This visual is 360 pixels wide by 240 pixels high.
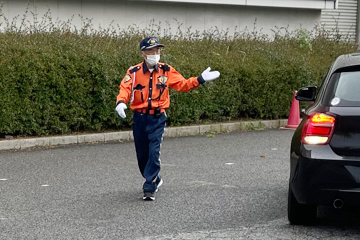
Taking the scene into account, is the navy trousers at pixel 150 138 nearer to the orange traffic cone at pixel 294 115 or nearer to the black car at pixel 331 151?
the black car at pixel 331 151

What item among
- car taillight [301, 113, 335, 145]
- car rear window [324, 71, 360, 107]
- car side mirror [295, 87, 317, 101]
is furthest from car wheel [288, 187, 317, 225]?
car side mirror [295, 87, 317, 101]

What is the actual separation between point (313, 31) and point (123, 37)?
10.4 metres

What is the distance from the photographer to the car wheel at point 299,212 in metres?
6.59

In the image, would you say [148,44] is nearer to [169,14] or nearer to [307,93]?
[307,93]

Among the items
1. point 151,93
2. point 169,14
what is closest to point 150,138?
point 151,93

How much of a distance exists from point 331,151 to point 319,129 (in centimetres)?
22

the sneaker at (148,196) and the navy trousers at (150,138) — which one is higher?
the navy trousers at (150,138)

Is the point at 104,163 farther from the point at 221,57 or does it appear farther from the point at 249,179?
the point at 221,57

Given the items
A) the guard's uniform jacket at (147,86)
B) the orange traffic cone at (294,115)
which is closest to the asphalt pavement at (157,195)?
the guard's uniform jacket at (147,86)

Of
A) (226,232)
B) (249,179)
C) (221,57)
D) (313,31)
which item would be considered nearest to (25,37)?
(221,57)

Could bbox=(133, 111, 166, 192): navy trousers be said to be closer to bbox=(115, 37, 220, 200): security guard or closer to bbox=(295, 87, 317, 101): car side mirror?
bbox=(115, 37, 220, 200): security guard

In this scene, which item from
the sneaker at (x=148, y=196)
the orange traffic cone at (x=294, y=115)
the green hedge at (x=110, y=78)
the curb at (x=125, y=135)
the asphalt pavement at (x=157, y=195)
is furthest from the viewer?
the orange traffic cone at (x=294, y=115)

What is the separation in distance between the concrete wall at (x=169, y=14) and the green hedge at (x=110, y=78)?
11.8ft

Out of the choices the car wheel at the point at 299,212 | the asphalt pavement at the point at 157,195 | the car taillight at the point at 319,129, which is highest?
the car taillight at the point at 319,129
